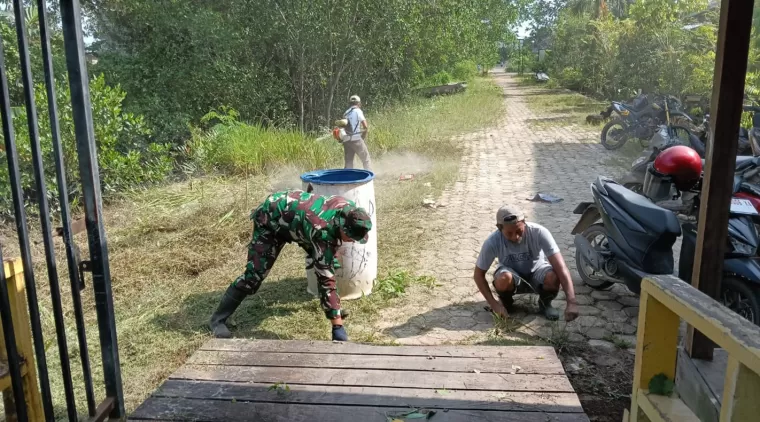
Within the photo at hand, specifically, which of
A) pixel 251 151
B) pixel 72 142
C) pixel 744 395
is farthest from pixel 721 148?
pixel 251 151

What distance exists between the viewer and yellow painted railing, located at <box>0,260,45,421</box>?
6.93 ft

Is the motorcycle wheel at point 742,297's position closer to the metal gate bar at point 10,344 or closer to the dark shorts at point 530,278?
the dark shorts at point 530,278

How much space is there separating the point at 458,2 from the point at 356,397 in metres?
15.6

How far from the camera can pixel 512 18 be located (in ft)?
95.1

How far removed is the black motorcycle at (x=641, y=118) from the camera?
1046 cm

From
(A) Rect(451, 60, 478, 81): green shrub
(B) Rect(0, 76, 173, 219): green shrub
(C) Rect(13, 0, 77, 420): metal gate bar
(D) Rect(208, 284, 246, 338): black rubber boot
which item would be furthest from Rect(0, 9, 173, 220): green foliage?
(A) Rect(451, 60, 478, 81): green shrub

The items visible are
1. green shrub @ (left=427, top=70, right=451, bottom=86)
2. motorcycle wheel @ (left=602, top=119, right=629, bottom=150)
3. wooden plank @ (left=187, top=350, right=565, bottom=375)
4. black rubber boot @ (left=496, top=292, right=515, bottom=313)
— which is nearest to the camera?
wooden plank @ (left=187, top=350, right=565, bottom=375)

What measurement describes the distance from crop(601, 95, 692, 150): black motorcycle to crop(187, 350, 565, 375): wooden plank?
8808 millimetres

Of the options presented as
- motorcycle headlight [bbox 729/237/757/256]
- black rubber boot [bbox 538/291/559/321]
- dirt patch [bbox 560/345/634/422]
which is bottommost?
dirt patch [bbox 560/345/634/422]

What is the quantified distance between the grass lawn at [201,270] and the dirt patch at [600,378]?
4.24ft

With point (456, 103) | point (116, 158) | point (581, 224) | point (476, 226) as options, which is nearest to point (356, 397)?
point (581, 224)

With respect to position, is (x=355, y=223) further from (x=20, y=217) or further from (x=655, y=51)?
(x=655, y=51)

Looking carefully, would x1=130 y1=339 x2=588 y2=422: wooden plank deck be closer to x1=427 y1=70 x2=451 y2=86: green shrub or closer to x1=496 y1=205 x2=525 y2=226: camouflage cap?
x1=496 y1=205 x2=525 y2=226: camouflage cap

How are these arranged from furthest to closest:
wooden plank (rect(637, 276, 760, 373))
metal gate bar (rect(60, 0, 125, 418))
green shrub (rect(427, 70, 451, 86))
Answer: green shrub (rect(427, 70, 451, 86)) → metal gate bar (rect(60, 0, 125, 418)) → wooden plank (rect(637, 276, 760, 373))
